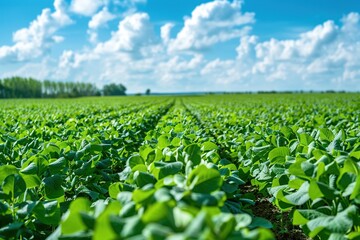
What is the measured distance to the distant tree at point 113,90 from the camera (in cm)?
14562

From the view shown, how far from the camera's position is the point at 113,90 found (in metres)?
147

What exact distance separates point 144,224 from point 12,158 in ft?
11.7

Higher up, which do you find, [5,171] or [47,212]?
[5,171]

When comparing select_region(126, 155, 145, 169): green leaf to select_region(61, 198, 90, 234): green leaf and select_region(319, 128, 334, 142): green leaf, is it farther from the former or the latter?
select_region(319, 128, 334, 142): green leaf

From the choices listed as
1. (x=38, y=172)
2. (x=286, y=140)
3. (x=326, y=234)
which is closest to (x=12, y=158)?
(x=38, y=172)

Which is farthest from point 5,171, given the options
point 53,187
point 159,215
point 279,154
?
point 279,154

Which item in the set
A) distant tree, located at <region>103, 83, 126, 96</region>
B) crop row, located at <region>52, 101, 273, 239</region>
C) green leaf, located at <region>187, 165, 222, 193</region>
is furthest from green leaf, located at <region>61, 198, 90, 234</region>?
distant tree, located at <region>103, 83, 126, 96</region>

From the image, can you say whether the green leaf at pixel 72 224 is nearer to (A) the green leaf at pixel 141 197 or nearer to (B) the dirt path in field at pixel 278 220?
(A) the green leaf at pixel 141 197

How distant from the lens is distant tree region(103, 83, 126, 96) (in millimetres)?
145625

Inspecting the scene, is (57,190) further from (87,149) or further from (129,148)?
(129,148)

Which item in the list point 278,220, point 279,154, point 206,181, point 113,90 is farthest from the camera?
point 113,90

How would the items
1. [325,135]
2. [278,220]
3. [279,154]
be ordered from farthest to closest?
[278,220], [325,135], [279,154]

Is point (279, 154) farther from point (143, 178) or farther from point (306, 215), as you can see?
point (143, 178)

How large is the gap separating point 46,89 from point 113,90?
26671 mm
